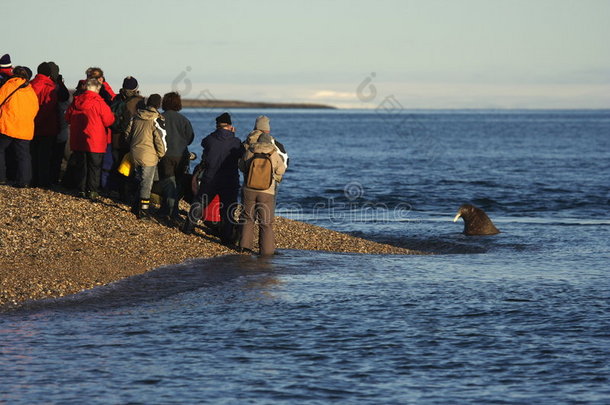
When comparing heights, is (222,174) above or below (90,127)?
below

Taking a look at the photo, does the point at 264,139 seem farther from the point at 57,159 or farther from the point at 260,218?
the point at 57,159

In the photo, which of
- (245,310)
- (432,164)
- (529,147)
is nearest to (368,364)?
(245,310)

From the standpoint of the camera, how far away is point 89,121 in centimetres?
1335

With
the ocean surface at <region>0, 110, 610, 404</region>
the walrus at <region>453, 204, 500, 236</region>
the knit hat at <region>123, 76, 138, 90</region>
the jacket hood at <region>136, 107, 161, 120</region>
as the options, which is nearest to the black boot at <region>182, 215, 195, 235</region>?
the ocean surface at <region>0, 110, 610, 404</region>

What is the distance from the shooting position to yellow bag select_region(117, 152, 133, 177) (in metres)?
13.7

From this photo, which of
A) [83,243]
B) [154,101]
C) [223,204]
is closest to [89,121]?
[154,101]

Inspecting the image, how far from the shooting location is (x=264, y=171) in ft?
39.9

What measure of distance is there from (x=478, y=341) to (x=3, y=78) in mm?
9743

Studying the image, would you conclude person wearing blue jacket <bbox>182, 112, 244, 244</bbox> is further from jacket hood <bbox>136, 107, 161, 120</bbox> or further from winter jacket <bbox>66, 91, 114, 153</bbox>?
winter jacket <bbox>66, 91, 114, 153</bbox>

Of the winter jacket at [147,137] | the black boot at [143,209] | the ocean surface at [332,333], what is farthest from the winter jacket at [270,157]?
the black boot at [143,209]

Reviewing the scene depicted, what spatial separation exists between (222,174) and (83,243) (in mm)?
2200

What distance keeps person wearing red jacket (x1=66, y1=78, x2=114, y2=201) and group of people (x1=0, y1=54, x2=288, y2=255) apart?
0.05 ft

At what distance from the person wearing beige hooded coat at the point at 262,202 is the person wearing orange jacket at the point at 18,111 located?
12.6ft

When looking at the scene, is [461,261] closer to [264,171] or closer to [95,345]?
[264,171]
